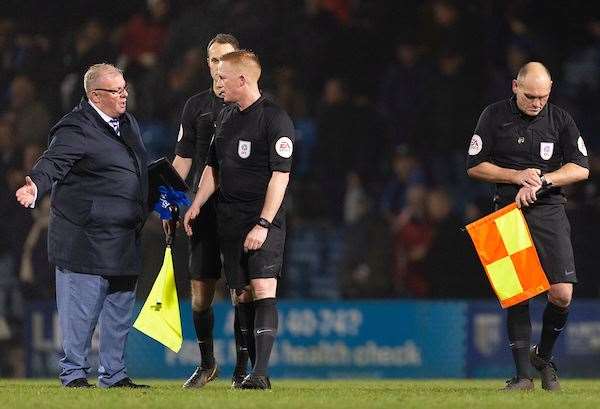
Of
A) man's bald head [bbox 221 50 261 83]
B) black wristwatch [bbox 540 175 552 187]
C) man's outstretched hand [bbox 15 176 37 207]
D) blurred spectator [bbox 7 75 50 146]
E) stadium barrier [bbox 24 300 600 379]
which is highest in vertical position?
blurred spectator [bbox 7 75 50 146]

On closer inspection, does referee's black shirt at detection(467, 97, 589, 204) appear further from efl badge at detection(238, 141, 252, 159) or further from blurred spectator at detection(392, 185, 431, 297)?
blurred spectator at detection(392, 185, 431, 297)

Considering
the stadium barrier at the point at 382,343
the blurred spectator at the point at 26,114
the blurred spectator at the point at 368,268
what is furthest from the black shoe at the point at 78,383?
the blurred spectator at the point at 26,114

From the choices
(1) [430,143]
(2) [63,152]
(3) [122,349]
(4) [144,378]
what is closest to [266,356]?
(3) [122,349]

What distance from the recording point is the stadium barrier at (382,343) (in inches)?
491

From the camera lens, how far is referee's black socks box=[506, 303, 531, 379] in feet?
26.3

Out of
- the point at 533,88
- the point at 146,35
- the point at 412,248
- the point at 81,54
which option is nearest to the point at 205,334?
the point at 533,88

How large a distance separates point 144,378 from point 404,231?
126 inches

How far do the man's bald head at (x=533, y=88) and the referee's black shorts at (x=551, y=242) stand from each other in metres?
0.57

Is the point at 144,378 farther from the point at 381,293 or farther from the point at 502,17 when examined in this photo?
the point at 502,17

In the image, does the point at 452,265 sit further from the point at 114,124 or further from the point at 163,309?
the point at 114,124

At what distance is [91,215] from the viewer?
7879 mm

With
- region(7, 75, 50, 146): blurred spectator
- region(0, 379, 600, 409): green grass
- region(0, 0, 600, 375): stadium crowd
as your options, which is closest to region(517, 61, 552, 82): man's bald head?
region(0, 379, 600, 409): green grass

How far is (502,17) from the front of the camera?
1491 cm

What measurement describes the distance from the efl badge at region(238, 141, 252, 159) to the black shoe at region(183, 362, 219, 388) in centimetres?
155
